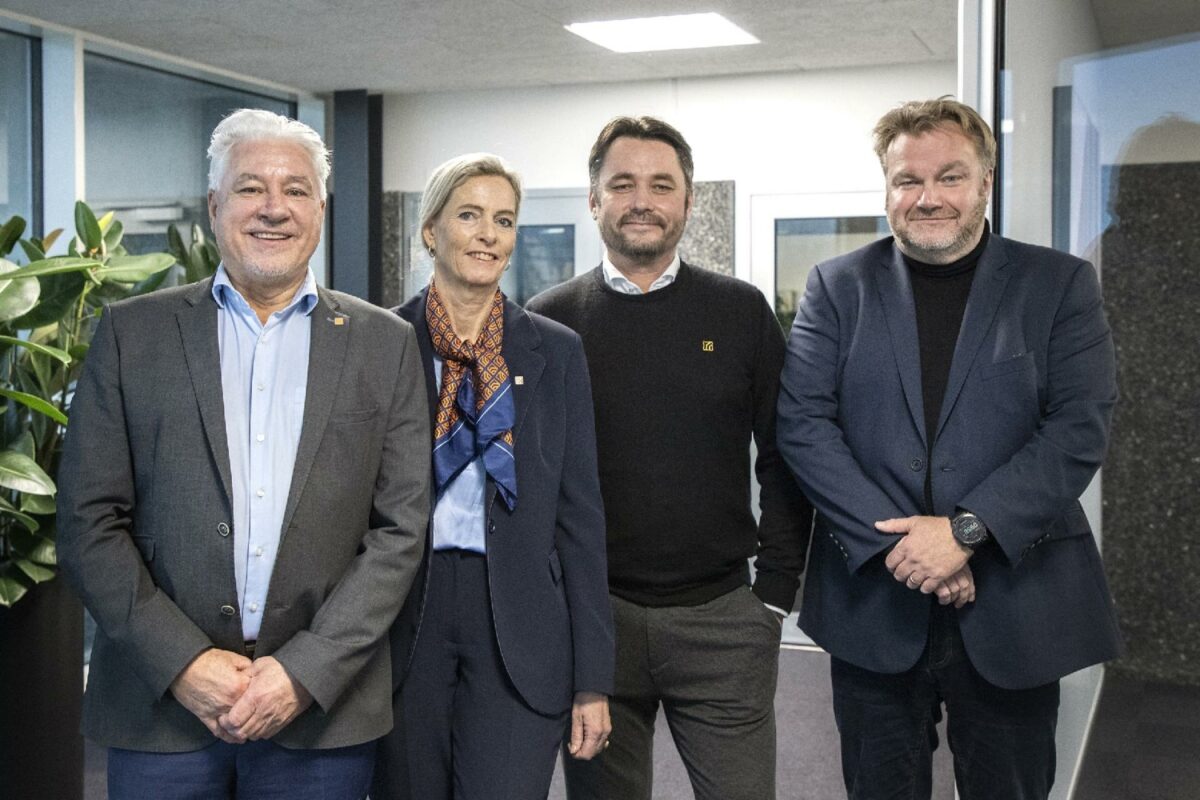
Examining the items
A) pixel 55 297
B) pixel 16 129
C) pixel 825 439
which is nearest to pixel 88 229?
pixel 55 297

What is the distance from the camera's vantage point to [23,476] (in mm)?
2785

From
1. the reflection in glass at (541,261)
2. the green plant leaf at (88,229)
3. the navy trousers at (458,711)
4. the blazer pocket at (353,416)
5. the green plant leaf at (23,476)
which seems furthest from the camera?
the reflection in glass at (541,261)

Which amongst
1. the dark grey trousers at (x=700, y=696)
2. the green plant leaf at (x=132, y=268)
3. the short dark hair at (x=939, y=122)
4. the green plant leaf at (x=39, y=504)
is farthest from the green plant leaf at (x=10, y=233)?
the short dark hair at (x=939, y=122)

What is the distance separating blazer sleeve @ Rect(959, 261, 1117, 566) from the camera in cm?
208

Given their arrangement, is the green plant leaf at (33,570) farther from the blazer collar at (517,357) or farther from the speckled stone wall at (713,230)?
the speckled stone wall at (713,230)

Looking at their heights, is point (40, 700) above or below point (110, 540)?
below

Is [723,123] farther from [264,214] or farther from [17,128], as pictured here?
[264,214]

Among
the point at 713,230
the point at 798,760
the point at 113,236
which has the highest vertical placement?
the point at 713,230

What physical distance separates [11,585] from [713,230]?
3.45 metres

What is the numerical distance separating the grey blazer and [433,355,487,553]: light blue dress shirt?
0.36 ft

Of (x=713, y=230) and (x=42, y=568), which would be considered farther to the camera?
(x=713, y=230)

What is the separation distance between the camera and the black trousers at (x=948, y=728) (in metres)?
2.19

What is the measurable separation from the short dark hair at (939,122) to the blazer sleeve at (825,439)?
0.29 meters

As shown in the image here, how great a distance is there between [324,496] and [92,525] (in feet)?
1.01
